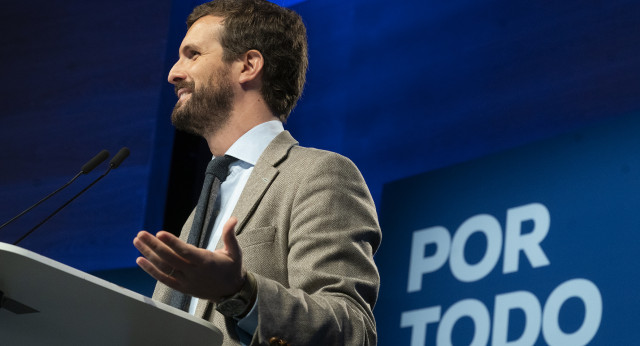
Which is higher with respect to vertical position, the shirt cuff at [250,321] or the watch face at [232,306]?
the watch face at [232,306]

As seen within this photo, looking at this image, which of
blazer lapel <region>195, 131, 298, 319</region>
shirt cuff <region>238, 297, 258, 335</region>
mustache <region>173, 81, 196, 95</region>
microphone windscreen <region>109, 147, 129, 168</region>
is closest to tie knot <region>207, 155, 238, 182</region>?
blazer lapel <region>195, 131, 298, 319</region>

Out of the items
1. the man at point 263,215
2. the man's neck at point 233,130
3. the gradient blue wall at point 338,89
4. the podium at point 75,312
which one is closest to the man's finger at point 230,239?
the man at point 263,215

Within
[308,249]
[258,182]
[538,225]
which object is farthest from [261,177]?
[538,225]

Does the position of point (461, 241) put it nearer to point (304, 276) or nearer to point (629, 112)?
point (629, 112)

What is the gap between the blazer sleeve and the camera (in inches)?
55.0

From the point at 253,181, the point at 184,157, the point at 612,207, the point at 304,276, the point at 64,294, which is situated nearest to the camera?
the point at 64,294

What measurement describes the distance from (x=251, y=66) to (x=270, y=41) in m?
0.12

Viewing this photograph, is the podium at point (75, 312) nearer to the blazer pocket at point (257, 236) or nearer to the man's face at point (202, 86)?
the blazer pocket at point (257, 236)

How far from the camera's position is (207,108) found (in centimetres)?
206

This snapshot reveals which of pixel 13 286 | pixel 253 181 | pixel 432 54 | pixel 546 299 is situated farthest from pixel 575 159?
pixel 13 286

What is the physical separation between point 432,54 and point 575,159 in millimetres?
939

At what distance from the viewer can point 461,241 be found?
330 cm

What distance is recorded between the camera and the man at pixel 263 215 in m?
1.34

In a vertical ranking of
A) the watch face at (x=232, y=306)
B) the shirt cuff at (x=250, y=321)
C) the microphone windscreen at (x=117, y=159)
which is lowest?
the shirt cuff at (x=250, y=321)
